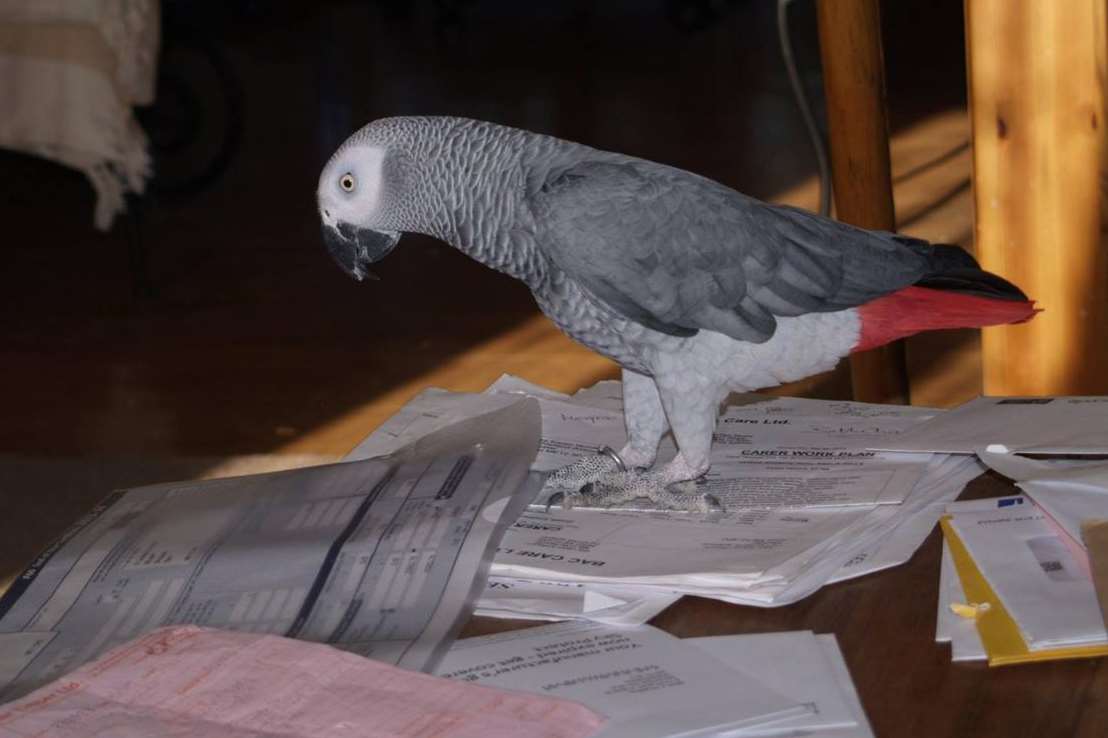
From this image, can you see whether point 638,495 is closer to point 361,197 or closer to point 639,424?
point 639,424

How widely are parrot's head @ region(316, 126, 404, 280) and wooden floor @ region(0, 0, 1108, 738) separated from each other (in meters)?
0.36

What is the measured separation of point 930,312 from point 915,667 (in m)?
0.35

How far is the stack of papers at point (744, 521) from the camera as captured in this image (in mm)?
776

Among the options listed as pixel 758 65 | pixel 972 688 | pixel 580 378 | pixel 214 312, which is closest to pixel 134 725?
pixel 972 688

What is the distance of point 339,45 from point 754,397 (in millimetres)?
5325

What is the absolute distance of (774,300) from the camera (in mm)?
961

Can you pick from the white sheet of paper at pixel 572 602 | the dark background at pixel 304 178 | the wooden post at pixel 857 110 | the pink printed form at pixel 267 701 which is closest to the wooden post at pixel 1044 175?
the wooden post at pixel 857 110

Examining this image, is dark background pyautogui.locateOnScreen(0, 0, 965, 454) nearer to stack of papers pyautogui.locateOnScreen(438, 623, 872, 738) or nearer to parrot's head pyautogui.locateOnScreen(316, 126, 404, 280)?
parrot's head pyautogui.locateOnScreen(316, 126, 404, 280)

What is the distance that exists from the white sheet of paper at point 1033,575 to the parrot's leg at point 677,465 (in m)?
0.19

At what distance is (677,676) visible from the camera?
69 cm

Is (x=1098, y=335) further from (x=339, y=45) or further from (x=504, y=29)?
(x=504, y=29)

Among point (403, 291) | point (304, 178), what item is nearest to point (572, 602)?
point (403, 291)

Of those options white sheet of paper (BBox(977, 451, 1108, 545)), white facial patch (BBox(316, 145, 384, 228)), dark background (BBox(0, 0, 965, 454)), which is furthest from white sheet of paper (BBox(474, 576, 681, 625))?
dark background (BBox(0, 0, 965, 454))

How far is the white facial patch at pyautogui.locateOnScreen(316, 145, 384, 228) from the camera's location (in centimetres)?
98
